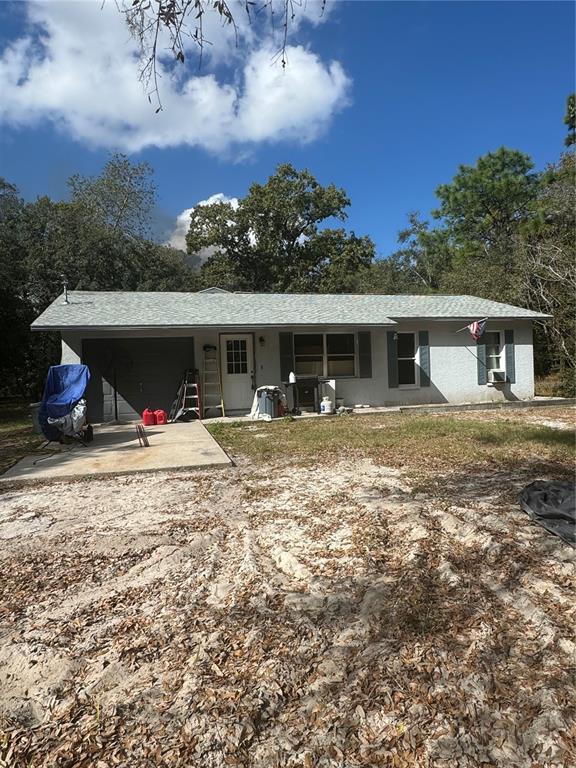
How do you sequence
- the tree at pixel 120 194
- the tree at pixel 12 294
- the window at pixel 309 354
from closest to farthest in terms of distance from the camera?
1. the window at pixel 309 354
2. the tree at pixel 12 294
3. the tree at pixel 120 194

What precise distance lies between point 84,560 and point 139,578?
0.61 m

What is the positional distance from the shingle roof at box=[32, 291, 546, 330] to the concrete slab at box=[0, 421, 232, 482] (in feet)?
10.3

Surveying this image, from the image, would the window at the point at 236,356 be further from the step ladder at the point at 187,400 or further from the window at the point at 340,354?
the window at the point at 340,354

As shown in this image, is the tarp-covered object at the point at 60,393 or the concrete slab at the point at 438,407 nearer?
the tarp-covered object at the point at 60,393

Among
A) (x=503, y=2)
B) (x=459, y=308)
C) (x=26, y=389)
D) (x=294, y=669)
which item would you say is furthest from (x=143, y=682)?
(x=26, y=389)

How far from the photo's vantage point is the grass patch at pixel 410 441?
22.0 ft

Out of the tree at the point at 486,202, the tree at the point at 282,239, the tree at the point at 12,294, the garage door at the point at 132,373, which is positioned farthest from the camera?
the tree at the point at 486,202

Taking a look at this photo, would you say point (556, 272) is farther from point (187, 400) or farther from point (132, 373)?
point (132, 373)

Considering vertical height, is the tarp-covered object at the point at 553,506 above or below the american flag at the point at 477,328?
below

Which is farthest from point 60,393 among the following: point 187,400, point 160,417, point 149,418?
point 187,400

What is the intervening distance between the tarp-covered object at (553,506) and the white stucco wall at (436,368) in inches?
344

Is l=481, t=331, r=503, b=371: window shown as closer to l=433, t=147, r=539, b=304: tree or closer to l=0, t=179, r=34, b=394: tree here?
l=433, t=147, r=539, b=304: tree

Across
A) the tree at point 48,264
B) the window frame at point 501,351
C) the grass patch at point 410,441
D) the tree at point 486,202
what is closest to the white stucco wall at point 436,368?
the window frame at point 501,351

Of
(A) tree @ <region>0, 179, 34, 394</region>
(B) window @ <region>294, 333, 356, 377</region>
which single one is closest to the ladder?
(B) window @ <region>294, 333, 356, 377</region>
